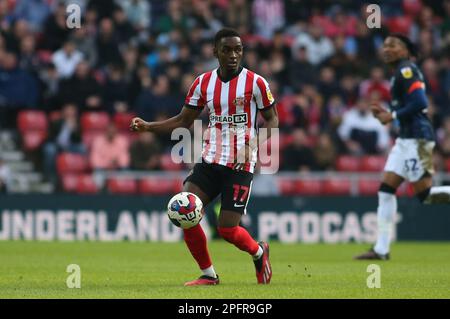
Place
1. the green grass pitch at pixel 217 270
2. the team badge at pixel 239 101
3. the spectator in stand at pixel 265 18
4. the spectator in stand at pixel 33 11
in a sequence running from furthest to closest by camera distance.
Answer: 1. the spectator in stand at pixel 265 18
2. the spectator in stand at pixel 33 11
3. the team badge at pixel 239 101
4. the green grass pitch at pixel 217 270

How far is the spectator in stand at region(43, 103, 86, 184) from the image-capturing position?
19266 millimetres

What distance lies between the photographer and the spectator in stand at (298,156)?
19719 mm

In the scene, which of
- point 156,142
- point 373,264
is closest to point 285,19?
point 156,142

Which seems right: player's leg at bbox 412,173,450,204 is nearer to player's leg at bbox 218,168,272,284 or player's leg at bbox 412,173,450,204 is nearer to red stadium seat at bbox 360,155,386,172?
player's leg at bbox 218,168,272,284

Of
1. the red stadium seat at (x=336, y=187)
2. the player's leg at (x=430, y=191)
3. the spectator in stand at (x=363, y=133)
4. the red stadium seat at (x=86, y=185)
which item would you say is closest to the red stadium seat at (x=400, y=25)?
the spectator in stand at (x=363, y=133)

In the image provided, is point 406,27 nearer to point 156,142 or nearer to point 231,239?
point 156,142

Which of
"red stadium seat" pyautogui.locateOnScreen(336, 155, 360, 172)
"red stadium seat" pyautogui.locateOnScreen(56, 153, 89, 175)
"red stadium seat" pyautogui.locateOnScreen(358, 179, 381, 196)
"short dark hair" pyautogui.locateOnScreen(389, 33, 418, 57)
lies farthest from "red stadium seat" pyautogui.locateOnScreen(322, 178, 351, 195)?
"short dark hair" pyautogui.locateOnScreen(389, 33, 418, 57)

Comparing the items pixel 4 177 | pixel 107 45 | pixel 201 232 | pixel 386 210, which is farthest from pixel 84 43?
pixel 201 232

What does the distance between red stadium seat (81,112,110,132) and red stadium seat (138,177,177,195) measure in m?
1.61

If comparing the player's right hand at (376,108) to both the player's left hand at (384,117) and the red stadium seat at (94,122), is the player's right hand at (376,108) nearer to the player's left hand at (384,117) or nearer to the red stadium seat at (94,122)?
the player's left hand at (384,117)

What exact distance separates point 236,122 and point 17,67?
36.4ft

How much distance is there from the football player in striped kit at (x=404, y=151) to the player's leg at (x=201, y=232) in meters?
4.20

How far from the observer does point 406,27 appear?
77.9 feet

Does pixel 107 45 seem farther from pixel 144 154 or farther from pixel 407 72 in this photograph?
pixel 407 72
